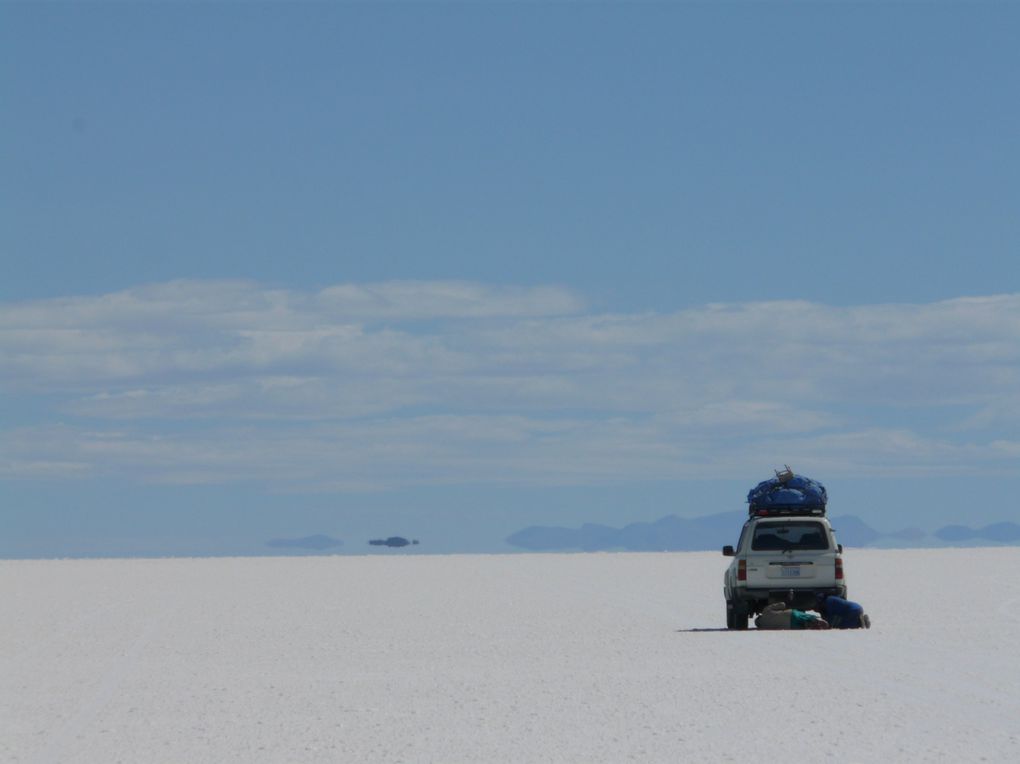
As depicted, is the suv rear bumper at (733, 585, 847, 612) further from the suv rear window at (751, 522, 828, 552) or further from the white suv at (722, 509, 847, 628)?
the suv rear window at (751, 522, 828, 552)

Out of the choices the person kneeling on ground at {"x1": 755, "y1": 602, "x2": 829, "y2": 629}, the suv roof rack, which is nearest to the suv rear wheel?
the person kneeling on ground at {"x1": 755, "y1": 602, "x2": 829, "y2": 629}

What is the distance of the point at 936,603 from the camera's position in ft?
126

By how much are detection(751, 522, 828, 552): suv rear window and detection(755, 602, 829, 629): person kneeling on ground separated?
1161 mm

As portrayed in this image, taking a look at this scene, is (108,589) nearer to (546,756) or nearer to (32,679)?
(32,679)

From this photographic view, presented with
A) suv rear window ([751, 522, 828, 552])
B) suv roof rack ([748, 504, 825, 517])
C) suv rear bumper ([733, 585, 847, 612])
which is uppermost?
suv roof rack ([748, 504, 825, 517])

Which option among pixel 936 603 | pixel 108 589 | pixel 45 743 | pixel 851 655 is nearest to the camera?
pixel 45 743

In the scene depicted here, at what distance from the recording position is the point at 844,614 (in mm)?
28938

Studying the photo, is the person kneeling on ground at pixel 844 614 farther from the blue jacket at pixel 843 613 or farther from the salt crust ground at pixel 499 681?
the salt crust ground at pixel 499 681

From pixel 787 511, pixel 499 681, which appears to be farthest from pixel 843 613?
pixel 499 681

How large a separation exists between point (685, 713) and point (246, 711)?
419 cm

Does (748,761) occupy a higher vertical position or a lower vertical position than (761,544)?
lower

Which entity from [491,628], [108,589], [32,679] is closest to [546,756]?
[32,679]

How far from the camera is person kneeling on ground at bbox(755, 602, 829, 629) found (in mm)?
28953

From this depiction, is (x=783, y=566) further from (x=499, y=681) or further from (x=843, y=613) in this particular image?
(x=499, y=681)
